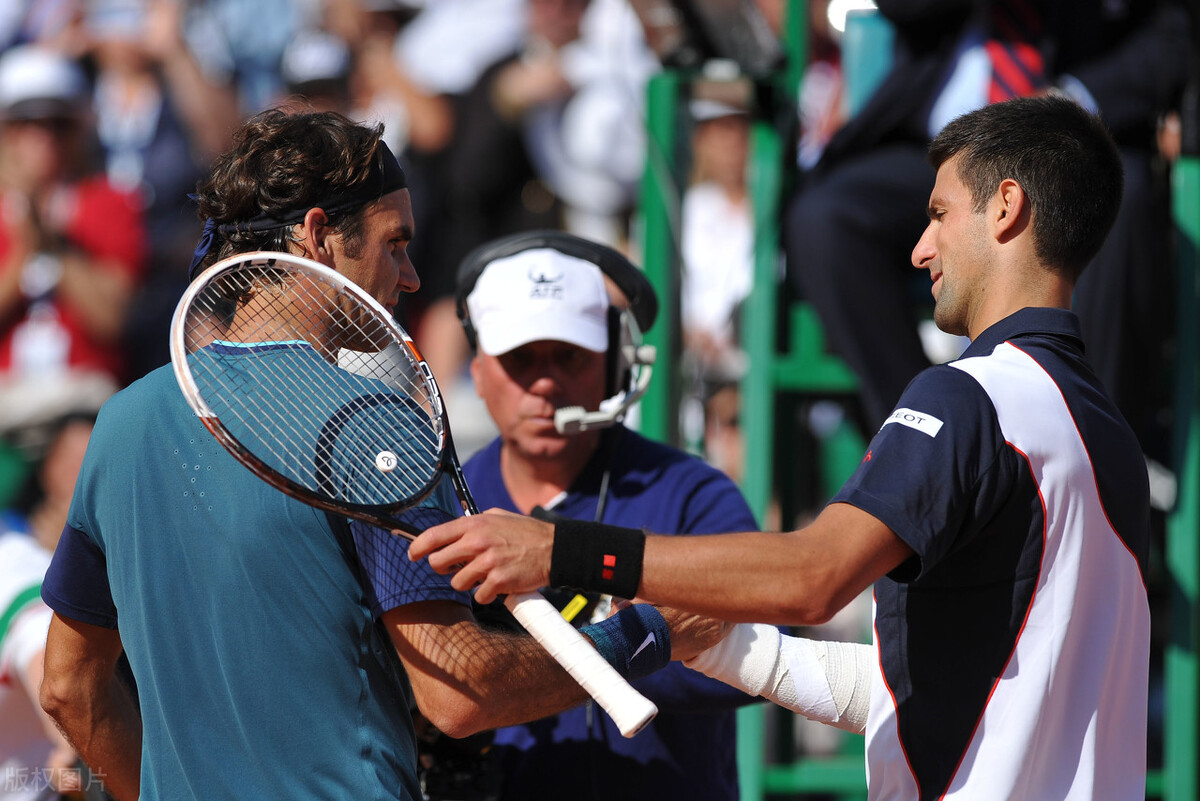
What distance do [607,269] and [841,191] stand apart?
0.98m

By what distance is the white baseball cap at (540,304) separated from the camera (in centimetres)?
308

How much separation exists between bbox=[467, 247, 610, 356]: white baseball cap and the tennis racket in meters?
1.02

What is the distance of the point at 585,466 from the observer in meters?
3.10

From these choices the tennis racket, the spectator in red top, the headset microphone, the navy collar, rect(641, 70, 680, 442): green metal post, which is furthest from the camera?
the spectator in red top

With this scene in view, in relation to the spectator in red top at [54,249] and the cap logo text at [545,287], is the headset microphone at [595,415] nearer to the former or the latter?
the cap logo text at [545,287]

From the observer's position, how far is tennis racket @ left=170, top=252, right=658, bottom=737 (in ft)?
6.14

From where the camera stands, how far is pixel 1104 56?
3932 millimetres

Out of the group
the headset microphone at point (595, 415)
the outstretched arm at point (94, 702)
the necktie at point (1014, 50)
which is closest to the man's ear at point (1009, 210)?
the headset microphone at point (595, 415)

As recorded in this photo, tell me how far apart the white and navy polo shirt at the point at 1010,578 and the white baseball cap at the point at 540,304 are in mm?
1218

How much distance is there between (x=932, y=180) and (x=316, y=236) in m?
2.27

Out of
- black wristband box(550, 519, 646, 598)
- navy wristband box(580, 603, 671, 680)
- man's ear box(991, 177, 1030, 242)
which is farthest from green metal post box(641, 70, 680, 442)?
black wristband box(550, 519, 646, 598)

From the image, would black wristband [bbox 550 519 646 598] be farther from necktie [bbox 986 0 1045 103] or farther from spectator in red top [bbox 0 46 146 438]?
spectator in red top [bbox 0 46 146 438]

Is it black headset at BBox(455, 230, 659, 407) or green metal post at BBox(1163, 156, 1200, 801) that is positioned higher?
black headset at BBox(455, 230, 659, 407)

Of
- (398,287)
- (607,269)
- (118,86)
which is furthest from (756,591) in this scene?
(118,86)
